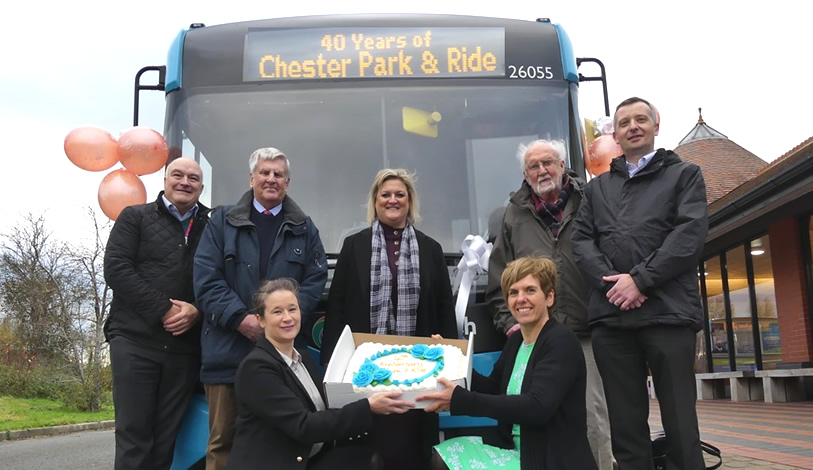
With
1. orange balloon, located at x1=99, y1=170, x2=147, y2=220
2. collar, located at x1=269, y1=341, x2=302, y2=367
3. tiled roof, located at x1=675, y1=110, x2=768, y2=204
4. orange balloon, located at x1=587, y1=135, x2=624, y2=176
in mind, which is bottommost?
collar, located at x1=269, y1=341, x2=302, y2=367

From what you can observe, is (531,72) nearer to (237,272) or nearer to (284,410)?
(237,272)

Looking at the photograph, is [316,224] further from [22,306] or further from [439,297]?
[22,306]

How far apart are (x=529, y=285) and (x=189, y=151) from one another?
95.7 inches

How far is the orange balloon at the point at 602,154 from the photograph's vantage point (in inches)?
190

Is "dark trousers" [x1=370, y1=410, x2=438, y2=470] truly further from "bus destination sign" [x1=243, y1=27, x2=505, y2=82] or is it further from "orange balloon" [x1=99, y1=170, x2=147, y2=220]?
"orange balloon" [x1=99, y1=170, x2=147, y2=220]

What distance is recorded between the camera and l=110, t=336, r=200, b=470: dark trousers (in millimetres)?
3646

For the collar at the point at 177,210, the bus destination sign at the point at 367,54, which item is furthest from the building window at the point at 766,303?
the collar at the point at 177,210

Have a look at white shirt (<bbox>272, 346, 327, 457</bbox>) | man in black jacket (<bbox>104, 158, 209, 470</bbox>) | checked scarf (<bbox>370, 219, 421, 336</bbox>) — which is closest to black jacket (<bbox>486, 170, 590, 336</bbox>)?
checked scarf (<bbox>370, 219, 421, 336</bbox>)

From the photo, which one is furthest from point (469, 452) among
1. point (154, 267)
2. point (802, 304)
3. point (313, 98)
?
point (802, 304)

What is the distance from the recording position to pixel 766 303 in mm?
15227

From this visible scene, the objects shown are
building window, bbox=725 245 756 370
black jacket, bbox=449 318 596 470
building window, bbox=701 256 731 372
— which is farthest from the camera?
building window, bbox=701 256 731 372

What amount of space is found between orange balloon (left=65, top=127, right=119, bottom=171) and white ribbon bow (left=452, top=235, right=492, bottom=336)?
8.57 feet

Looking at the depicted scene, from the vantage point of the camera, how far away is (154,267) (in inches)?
152

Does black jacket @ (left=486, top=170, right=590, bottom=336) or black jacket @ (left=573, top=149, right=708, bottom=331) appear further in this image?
black jacket @ (left=486, top=170, right=590, bottom=336)
